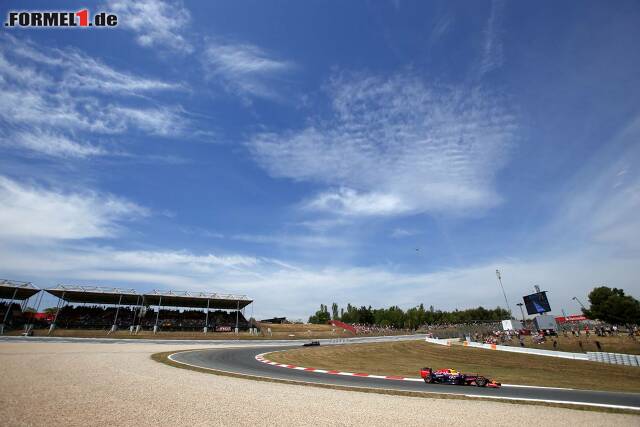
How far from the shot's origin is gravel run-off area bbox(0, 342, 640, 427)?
7.38m

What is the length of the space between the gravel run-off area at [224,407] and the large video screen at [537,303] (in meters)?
54.6

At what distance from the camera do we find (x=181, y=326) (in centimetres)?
5606

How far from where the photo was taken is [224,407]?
8.62 metres

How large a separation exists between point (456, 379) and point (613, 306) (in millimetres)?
72167

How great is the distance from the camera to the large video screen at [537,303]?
175 ft

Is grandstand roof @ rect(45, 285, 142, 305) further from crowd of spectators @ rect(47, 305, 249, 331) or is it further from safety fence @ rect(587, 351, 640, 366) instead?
safety fence @ rect(587, 351, 640, 366)

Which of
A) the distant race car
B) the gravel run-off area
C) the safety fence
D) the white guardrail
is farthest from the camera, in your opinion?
the white guardrail

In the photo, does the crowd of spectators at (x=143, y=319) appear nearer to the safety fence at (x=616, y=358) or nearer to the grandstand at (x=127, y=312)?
the grandstand at (x=127, y=312)

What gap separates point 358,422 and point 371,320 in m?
130

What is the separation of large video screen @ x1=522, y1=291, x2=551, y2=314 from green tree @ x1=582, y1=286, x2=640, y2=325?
70.3ft

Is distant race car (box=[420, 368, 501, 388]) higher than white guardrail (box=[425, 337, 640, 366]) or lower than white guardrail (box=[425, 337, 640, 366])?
higher

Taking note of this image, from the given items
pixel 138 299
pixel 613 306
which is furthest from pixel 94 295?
pixel 613 306

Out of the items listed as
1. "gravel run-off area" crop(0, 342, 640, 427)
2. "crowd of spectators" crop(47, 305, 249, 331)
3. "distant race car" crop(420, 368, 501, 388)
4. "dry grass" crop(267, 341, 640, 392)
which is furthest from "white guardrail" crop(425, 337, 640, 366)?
"crowd of spectators" crop(47, 305, 249, 331)

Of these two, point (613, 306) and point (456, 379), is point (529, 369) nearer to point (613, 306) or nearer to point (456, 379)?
point (456, 379)
